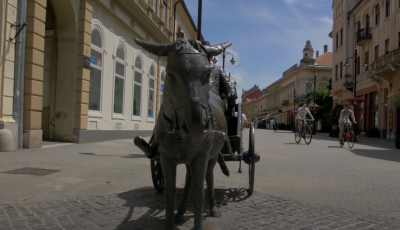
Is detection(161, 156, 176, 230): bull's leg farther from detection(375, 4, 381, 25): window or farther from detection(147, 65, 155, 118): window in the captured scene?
detection(375, 4, 381, 25): window

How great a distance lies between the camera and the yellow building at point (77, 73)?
405 inches

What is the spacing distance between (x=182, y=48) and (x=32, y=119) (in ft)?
29.3

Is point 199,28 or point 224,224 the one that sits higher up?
point 199,28

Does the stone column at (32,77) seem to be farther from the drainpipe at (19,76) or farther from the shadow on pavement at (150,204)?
the shadow on pavement at (150,204)

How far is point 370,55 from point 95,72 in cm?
2880

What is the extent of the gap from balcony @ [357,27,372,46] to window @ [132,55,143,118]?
2435 cm

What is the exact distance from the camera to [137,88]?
1956 cm

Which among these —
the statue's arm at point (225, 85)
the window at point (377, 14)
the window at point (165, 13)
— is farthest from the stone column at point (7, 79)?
the window at point (377, 14)

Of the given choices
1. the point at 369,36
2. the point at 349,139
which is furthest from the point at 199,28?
the point at 369,36

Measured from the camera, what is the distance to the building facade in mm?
29188

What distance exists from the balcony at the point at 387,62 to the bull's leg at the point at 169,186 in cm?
2682

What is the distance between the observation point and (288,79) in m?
88.9

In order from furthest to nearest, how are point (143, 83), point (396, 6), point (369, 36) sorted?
point (369, 36)
point (396, 6)
point (143, 83)

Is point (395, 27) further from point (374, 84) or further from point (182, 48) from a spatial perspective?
point (182, 48)
